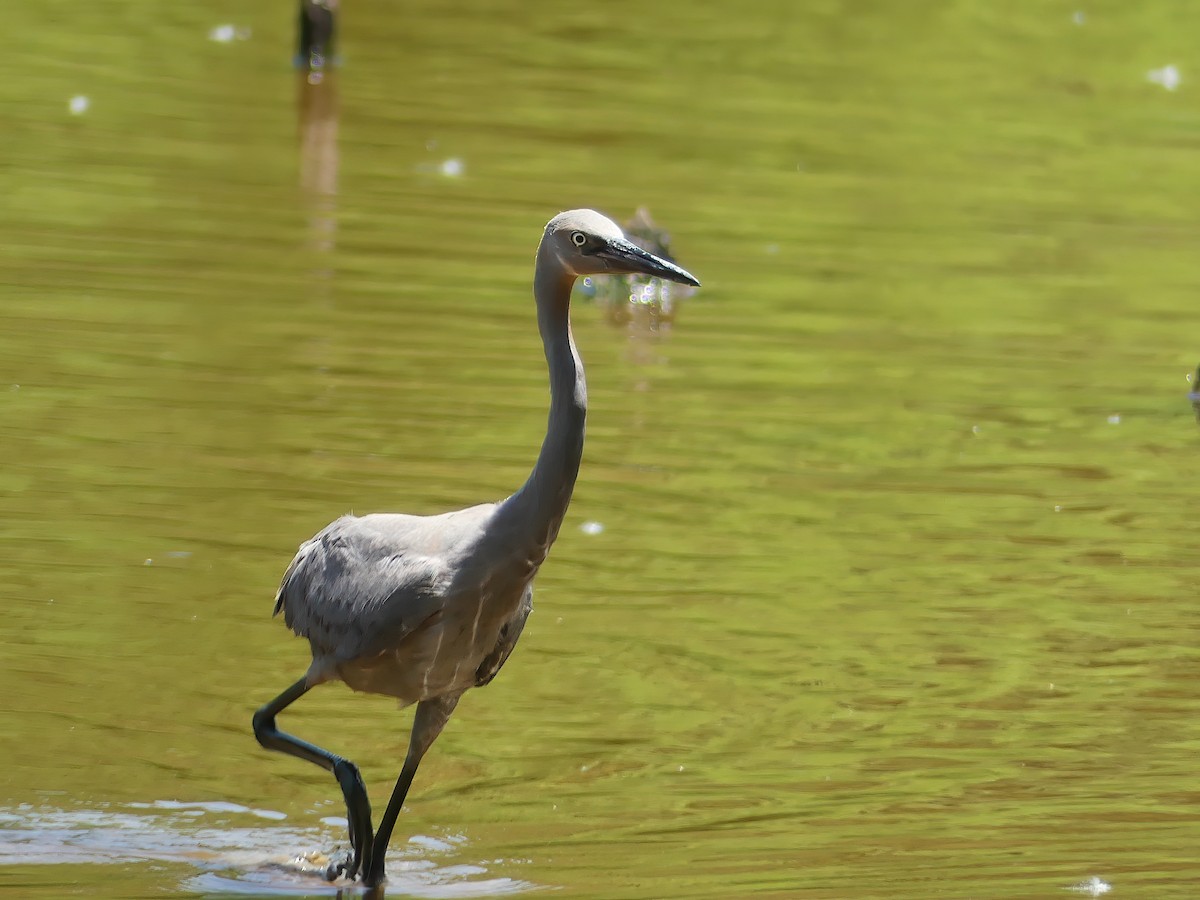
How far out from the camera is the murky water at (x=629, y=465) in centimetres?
715

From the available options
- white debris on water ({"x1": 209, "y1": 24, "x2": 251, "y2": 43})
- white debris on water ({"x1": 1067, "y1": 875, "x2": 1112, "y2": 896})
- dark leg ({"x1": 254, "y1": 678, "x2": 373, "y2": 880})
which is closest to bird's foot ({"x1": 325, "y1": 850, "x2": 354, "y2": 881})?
dark leg ({"x1": 254, "y1": 678, "x2": 373, "y2": 880})

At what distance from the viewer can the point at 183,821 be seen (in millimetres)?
6941

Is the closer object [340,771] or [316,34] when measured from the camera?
[340,771]

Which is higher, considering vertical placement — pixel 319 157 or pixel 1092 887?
pixel 319 157

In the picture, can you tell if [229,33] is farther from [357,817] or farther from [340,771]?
[357,817]

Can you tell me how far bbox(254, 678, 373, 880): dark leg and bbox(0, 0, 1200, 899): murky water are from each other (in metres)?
0.22

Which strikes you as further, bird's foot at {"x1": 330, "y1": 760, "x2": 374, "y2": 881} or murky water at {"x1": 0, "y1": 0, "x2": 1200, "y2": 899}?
murky water at {"x1": 0, "y1": 0, "x2": 1200, "y2": 899}

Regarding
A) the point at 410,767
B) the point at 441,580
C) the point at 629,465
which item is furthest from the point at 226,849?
the point at 629,465

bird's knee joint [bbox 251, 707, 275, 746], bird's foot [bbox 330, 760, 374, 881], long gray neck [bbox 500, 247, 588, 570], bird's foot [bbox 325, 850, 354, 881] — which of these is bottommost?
bird's foot [bbox 325, 850, 354, 881]

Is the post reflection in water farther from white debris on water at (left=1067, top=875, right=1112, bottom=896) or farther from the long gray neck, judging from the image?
white debris on water at (left=1067, top=875, right=1112, bottom=896)

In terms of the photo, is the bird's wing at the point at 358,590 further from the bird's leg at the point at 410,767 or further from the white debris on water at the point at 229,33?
the white debris on water at the point at 229,33

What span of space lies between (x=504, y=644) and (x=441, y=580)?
38 centimetres

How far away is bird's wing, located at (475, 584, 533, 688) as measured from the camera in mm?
6383

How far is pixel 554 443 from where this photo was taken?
19.4 feet
